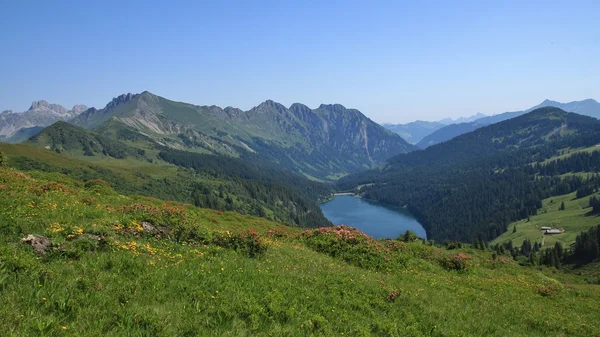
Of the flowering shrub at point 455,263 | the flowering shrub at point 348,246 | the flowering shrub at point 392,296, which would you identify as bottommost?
the flowering shrub at point 455,263

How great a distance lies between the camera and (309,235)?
36.2m

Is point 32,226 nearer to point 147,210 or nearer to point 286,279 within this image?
point 147,210

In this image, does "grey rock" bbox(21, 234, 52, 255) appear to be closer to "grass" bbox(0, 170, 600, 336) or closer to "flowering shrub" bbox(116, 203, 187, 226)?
"grass" bbox(0, 170, 600, 336)

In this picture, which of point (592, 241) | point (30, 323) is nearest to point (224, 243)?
point (30, 323)

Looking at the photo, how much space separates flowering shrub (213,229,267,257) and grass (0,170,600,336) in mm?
129

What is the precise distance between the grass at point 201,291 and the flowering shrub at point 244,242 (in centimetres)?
13

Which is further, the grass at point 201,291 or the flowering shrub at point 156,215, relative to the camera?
the flowering shrub at point 156,215

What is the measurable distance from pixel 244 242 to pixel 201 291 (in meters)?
9.19

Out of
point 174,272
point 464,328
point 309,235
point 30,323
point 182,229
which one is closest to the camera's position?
point 30,323

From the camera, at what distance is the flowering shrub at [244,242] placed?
2258 cm

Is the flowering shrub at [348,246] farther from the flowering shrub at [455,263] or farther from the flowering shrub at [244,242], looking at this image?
the flowering shrub at [244,242]

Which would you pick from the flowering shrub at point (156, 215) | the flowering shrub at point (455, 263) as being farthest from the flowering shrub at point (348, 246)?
the flowering shrub at point (156, 215)

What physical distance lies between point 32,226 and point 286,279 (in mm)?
12562

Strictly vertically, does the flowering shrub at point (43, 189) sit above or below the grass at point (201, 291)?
above
